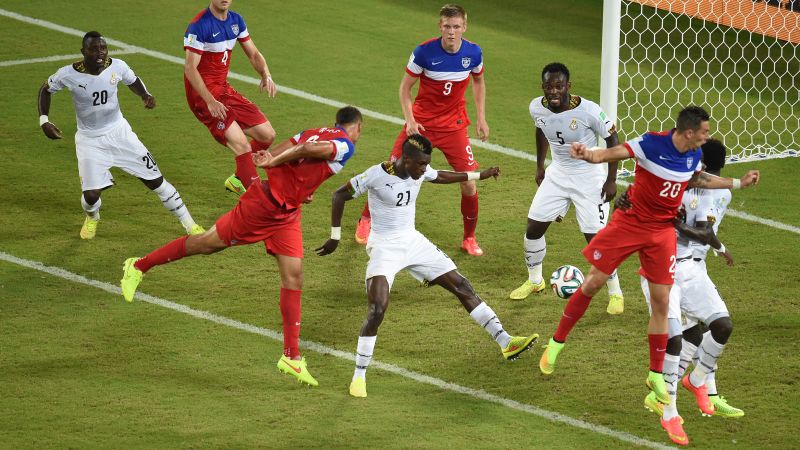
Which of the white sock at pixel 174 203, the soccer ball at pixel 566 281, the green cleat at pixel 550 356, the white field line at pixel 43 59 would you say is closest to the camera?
the green cleat at pixel 550 356

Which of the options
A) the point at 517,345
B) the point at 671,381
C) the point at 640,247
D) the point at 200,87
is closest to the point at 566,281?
the point at 517,345

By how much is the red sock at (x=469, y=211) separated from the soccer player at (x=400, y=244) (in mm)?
2053

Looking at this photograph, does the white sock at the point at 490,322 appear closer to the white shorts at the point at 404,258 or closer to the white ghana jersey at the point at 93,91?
the white shorts at the point at 404,258

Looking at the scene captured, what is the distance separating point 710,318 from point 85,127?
593 cm

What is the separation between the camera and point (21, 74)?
52.4ft

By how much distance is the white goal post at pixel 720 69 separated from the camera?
14.8m

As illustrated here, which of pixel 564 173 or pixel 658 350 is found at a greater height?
pixel 564 173

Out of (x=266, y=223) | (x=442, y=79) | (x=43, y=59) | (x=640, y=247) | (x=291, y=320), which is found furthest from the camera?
(x=43, y=59)

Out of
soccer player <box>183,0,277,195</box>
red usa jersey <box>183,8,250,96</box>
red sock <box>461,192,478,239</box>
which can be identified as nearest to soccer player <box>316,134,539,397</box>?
red sock <box>461,192,478,239</box>

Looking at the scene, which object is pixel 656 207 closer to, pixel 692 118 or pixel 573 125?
pixel 692 118

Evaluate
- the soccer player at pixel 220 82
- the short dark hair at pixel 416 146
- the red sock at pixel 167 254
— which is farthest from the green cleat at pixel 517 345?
the soccer player at pixel 220 82

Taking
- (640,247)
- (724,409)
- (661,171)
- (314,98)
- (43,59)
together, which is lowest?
(43,59)

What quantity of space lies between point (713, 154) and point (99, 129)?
218 inches

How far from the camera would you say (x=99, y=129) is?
1142cm
